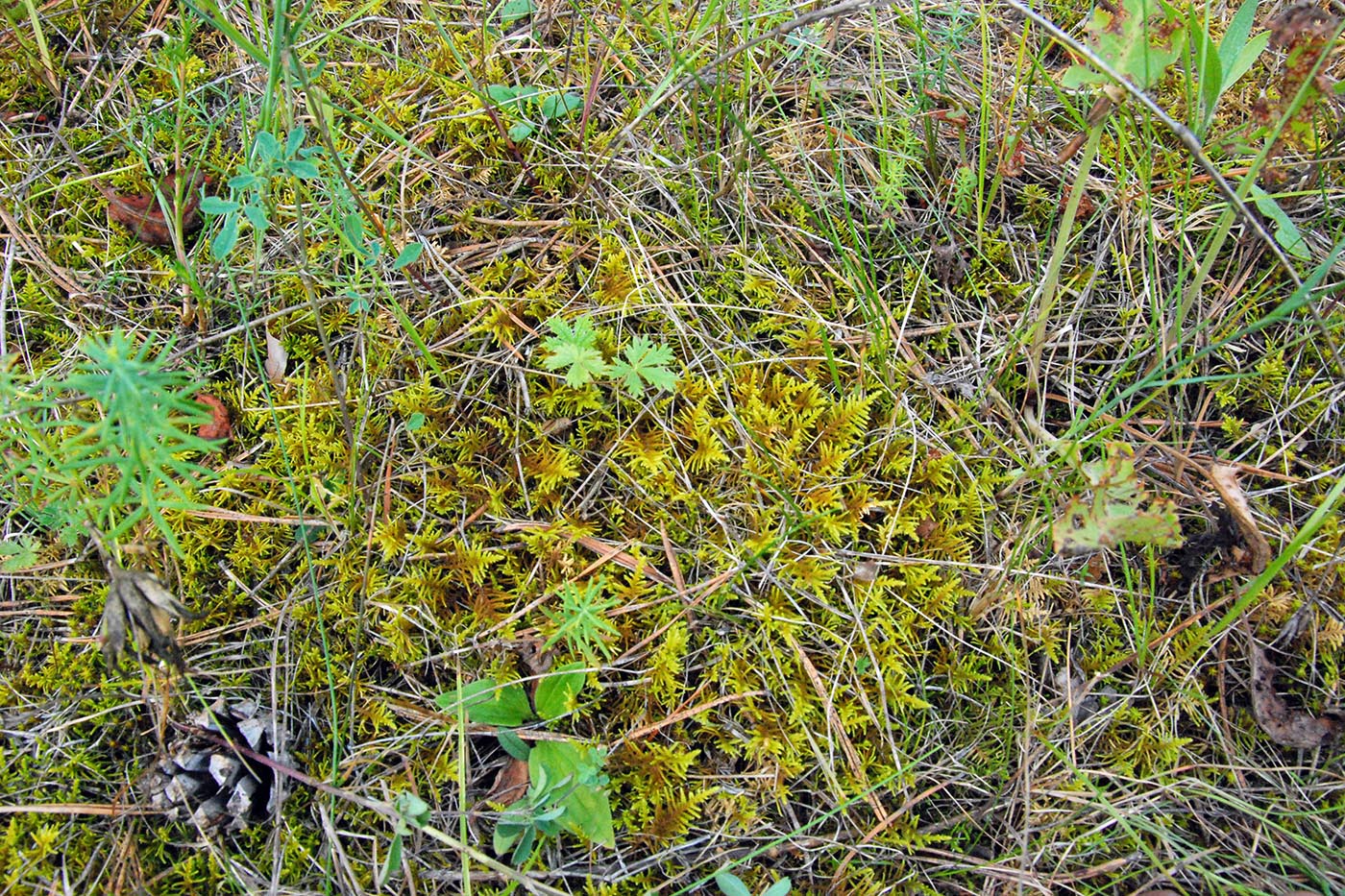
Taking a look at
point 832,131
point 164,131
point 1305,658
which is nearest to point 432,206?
point 164,131

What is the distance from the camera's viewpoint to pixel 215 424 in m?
2.17

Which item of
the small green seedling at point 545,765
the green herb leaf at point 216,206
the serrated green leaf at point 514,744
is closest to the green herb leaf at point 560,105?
the green herb leaf at point 216,206

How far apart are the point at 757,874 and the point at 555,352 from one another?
1376 mm

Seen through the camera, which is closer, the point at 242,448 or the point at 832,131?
the point at 242,448

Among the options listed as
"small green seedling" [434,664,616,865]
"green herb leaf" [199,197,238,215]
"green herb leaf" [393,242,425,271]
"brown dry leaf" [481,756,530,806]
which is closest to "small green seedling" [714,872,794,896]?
"small green seedling" [434,664,616,865]

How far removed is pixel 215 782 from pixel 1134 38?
2.76 meters

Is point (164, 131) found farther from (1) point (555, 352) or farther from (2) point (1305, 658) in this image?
(2) point (1305, 658)

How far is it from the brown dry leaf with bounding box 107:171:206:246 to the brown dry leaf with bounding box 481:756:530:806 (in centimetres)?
178

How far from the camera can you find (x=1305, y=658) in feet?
6.72

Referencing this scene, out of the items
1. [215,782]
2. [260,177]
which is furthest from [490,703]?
[260,177]

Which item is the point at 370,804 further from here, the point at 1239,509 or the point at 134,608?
the point at 1239,509

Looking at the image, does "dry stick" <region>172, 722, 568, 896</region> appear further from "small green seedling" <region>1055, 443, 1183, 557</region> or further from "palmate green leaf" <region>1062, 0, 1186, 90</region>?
"palmate green leaf" <region>1062, 0, 1186, 90</region>

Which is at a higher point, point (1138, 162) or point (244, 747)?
point (1138, 162)

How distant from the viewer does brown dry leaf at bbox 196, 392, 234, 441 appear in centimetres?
216
